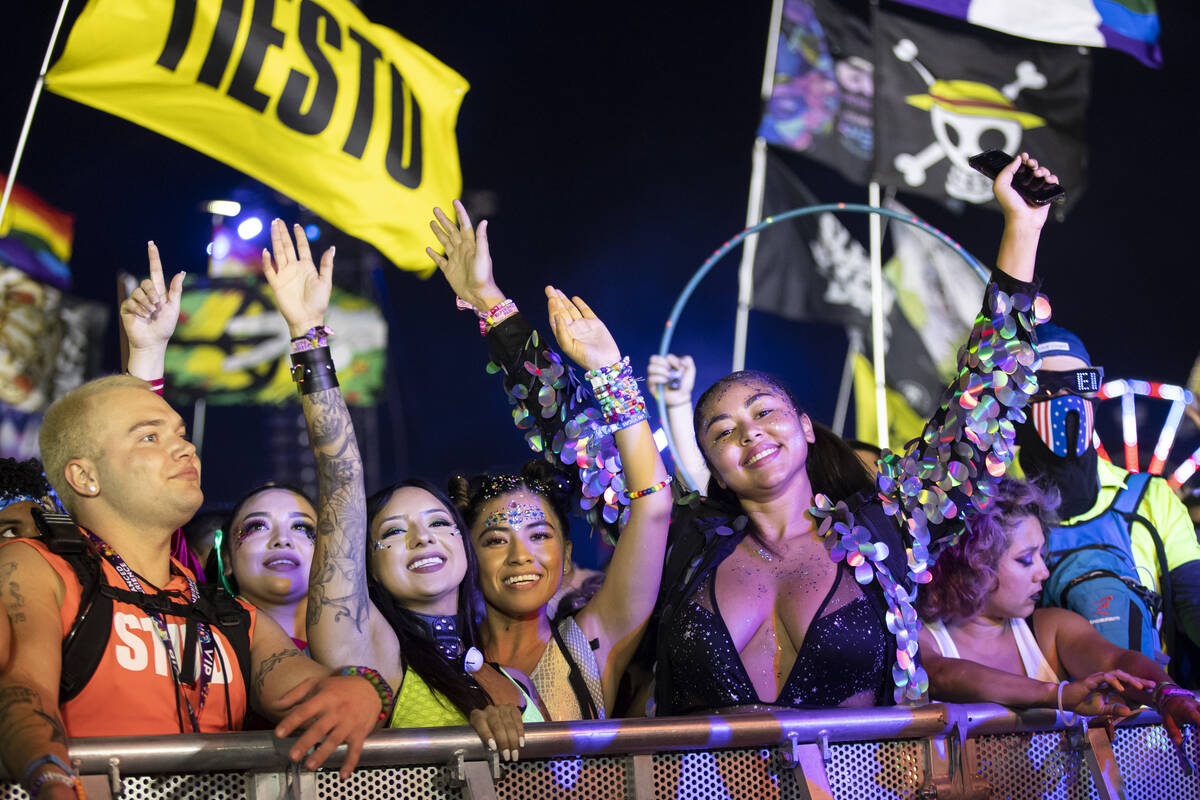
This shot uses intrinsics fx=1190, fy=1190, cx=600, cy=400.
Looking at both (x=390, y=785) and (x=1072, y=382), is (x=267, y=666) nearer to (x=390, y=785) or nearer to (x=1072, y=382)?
(x=390, y=785)

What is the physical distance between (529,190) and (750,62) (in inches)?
63.5

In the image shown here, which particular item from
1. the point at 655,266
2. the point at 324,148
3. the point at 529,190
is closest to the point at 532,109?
the point at 529,190

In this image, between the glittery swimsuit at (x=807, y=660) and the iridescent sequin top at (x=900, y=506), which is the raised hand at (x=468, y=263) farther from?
the glittery swimsuit at (x=807, y=660)

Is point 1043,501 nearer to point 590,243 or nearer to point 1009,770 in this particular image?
point 1009,770

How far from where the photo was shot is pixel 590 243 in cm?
685

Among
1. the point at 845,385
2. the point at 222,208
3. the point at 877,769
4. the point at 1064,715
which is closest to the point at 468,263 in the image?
the point at 877,769

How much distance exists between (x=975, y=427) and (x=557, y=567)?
982mm

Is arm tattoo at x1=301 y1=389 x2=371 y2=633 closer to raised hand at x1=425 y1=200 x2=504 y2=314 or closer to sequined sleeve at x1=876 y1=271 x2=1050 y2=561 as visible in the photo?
raised hand at x1=425 y1=200 x2=504 y2=314

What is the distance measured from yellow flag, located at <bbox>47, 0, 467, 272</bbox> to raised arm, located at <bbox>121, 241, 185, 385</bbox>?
2.02 meters

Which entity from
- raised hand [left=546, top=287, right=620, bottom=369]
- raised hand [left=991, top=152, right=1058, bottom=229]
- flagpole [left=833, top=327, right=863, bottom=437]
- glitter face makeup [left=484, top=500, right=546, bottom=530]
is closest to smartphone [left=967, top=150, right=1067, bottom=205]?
raised hand [left=991, top=152, right=1058, bottom=229]

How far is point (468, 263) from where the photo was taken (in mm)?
2916

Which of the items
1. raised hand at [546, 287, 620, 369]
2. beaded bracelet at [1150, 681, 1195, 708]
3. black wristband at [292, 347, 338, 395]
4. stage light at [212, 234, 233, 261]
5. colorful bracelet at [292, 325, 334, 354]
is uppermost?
stage light at [212, 234, 233, 261]

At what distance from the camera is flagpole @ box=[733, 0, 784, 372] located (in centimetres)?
661

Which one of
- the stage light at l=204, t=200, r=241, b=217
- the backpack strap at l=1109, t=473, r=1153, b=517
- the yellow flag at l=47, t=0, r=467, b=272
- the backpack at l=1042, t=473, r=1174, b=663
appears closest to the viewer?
the backpack at l=1042, t=473, r=1174, b=663
